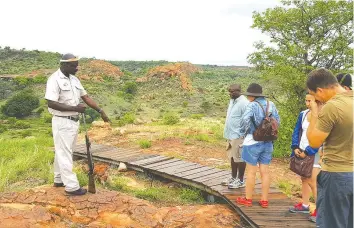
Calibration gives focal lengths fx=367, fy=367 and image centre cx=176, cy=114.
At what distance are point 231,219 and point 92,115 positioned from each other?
82.6 ft

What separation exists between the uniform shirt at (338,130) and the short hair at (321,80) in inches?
6.6

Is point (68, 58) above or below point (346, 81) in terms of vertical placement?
above

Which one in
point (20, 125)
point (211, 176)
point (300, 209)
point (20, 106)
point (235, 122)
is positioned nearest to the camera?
point (300, 209)

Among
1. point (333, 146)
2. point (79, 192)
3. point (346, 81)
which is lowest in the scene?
point (79, 192)

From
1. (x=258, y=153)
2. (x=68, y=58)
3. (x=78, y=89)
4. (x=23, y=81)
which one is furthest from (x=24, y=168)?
(x=23, y=81)

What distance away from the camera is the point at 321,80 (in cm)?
316

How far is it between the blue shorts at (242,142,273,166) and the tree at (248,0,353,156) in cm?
595

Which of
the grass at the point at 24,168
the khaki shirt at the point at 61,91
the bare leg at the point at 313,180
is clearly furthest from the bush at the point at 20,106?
the bare leg at the point at 313,180

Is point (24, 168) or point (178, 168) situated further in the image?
point (178, 168)

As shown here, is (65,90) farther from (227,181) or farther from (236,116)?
(227,181)

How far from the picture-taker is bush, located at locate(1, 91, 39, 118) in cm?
3108

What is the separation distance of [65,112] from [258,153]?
8.40 feet

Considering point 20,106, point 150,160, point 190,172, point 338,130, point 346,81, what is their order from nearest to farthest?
point 338,130 → point 346,81 → point 190,172 → point 150,160 → point 20,106

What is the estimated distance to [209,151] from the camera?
31.8ft
